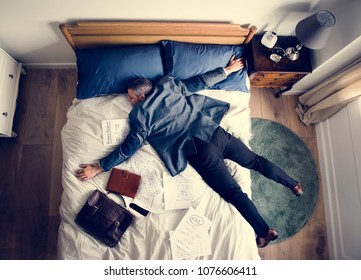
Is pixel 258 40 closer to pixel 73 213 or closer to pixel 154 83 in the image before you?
pixel 154 83

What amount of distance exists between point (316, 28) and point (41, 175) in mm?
2264

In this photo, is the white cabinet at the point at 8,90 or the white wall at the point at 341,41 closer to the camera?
the white wall at the point at 341,41

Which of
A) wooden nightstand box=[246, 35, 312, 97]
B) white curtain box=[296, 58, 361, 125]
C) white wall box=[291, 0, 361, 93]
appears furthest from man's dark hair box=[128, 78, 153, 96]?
white curtain box=[296, 58, 361, 125]

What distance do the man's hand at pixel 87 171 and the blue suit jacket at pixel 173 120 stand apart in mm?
45

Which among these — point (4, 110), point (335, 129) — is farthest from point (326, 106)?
point (4, 110)

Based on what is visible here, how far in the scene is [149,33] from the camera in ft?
6.71

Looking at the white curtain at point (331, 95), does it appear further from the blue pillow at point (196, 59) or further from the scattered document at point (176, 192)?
the scattered document at point (176, 192)

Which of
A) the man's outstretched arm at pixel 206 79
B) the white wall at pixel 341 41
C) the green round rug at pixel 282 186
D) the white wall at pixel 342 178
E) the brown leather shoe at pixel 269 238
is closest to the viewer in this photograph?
the white wall at pixel 341 41

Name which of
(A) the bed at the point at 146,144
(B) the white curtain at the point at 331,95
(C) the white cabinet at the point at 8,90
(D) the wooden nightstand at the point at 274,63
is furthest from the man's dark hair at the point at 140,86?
(B) the white curtain at the point at 331,95

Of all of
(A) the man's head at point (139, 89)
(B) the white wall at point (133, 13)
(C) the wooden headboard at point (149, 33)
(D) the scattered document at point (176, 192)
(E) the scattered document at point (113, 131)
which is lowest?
(D) the scattered document at point (176, 192)

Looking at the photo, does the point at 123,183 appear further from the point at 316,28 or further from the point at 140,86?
the point at 316,28

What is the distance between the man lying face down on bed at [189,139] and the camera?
188cm

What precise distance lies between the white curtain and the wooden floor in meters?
0.15
